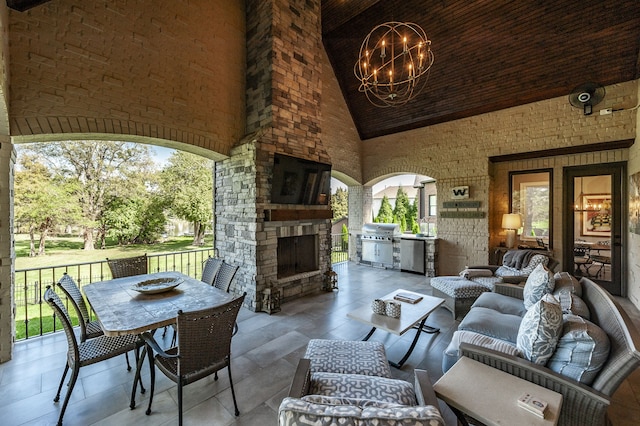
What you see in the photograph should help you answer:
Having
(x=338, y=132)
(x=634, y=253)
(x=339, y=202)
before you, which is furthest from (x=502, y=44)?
(x=339, y=202)

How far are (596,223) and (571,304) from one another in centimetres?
439

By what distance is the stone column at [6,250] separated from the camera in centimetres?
277

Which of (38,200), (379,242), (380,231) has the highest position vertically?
(38,200)

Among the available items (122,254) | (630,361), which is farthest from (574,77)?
(122,254)

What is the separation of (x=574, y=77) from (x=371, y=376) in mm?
6269

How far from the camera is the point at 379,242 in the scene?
286 inches

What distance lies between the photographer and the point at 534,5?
172 inches

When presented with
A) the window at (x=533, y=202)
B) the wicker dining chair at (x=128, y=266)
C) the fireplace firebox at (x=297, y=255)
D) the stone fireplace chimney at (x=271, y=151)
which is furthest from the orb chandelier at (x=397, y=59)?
the wicker dining chair at (x=128, y=266)

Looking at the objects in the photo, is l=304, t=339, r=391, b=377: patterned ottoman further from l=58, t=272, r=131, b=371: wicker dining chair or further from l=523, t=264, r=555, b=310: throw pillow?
l=58, t=272, r=131, b=371: wicker dining chair

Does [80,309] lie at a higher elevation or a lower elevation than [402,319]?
higher

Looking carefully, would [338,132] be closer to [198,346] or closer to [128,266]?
[128,266]

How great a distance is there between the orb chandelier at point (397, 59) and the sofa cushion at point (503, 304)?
2665 millimetres

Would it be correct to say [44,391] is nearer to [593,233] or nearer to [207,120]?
[207,120]

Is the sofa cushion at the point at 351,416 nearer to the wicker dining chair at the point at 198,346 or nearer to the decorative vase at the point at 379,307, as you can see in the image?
the wicker dining chair at the point at 198,346
